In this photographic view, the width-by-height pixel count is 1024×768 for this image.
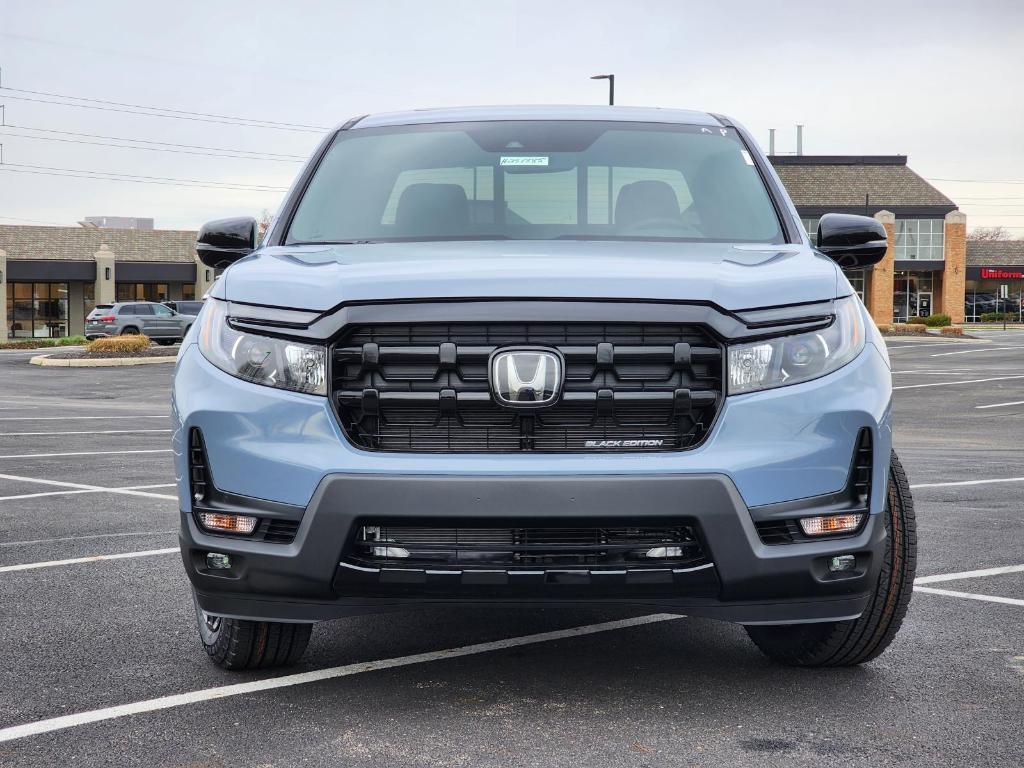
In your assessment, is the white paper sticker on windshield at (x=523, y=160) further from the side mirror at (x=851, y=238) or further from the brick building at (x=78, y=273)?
the brick building at (x=78, y=273)

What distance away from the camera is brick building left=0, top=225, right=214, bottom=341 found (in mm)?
63781

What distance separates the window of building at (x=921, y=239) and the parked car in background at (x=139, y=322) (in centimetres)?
4244

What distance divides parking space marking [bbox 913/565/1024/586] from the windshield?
2.27 metres

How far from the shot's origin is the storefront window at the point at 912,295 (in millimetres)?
74375

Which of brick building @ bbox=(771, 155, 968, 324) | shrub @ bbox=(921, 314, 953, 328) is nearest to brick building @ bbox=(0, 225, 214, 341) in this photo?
brick building @ bbox=(771, 155, 968, 324)

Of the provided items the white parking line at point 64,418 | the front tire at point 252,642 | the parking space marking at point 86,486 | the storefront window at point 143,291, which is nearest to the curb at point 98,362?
the white parking line at point 64,418

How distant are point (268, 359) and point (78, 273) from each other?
64.7m

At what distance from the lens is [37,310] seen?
65.1m

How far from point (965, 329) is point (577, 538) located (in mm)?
69398

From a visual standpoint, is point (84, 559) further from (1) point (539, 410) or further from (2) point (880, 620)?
(2) point (880, 620)

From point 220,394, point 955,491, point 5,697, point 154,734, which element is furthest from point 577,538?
point 955,491

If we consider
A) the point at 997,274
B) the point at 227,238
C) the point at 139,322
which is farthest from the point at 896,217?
the point at 227,238

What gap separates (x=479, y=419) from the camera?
12.1 feet

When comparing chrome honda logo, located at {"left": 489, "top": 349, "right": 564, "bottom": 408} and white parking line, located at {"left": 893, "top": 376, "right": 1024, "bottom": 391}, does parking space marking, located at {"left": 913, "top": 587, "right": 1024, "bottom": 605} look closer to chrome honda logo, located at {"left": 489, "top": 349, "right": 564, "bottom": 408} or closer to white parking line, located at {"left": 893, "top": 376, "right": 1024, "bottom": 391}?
chrome honda logo, located at {"left": 489, "top": 349, "right": 564, "bottom": 408}
